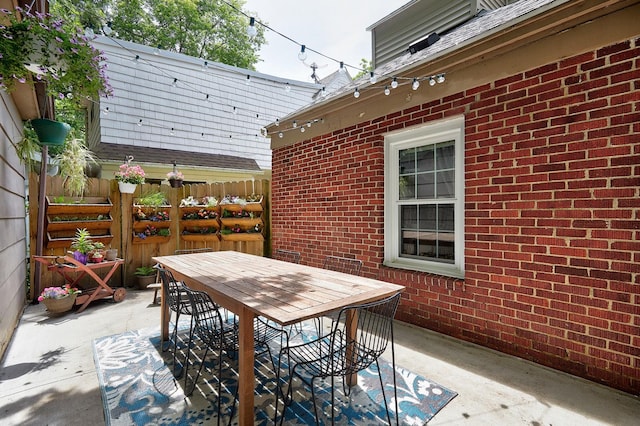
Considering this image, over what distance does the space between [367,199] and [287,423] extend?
8.90 ft

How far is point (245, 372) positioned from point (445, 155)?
112 inches

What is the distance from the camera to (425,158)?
140 inches

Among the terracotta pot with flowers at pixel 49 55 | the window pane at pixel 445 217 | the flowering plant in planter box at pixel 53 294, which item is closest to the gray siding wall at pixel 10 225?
the flowering plant in planter box at pixel 53 294

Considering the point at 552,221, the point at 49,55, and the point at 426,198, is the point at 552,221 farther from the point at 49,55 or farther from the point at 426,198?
the point at 49,55

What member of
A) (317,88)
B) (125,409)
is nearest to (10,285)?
(125,409)

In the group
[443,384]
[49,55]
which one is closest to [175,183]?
[49,55]

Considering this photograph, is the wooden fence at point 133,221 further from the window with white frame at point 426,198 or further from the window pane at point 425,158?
the window pane at point 425,158

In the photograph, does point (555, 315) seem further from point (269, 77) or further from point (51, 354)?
point (269, 77)

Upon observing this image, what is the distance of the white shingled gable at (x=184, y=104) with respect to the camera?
756 cm

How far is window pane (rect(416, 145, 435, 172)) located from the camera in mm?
3508

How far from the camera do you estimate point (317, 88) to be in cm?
1104

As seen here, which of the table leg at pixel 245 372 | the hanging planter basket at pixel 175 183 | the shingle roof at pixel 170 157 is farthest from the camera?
the shingle roof at pixel 170 157

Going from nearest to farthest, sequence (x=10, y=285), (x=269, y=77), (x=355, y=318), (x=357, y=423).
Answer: (x=357, y=423), (x=355, y=318), (x=10, y=285), (x=269, y=77)

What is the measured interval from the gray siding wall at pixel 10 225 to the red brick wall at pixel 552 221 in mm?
4108
